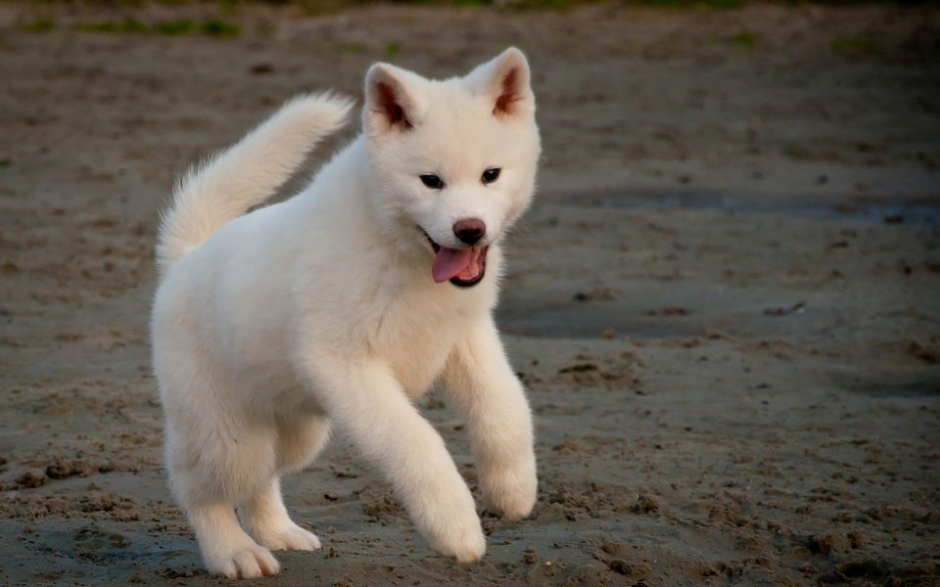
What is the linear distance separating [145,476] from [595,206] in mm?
5721

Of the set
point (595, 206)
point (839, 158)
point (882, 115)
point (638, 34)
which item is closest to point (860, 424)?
point (595, 206)

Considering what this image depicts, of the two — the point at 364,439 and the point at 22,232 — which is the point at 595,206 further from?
the point at 364,439

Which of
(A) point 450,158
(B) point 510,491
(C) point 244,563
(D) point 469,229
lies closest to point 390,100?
(A) point 450,158

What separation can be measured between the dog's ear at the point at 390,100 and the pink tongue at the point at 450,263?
0.39m

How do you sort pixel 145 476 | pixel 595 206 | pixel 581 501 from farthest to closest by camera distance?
1. pixel 595 206
2. pixel 145 476
3. pixel 581 501

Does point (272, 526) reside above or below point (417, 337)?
below

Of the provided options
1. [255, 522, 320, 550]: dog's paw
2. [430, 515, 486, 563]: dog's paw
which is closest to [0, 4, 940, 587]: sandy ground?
[255, 522, 320, 550]: dog's paw

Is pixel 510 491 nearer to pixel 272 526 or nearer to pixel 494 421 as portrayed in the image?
pixel 494 421

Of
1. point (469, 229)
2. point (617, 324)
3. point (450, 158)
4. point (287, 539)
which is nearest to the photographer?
point (469, 229)

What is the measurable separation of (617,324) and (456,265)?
399 centimetres

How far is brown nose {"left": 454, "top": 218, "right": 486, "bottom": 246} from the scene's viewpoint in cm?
414

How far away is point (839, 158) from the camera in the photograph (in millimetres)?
12945

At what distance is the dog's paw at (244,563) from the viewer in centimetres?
478

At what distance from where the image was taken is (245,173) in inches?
204
